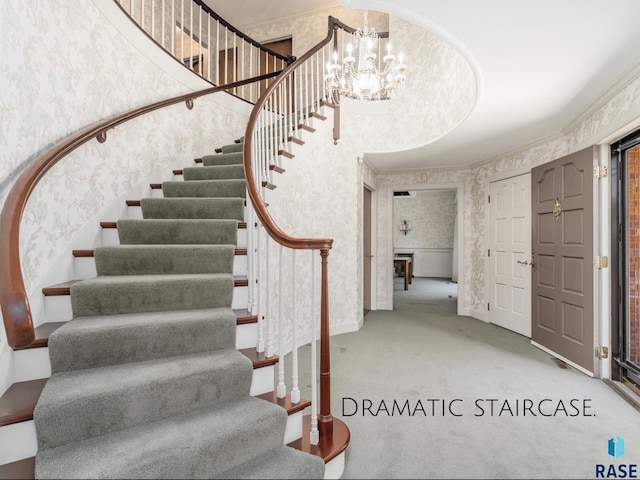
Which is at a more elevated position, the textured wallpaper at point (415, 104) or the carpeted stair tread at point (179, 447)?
the textured wallpaper at point (415, 104)

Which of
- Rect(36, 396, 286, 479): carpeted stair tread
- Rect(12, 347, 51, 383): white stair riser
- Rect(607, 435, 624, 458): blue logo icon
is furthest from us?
Rect(607, 435, 624, 458): blue logo icon

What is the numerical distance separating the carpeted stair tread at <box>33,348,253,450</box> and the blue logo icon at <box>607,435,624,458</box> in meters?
1.99

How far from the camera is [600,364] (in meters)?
2.75

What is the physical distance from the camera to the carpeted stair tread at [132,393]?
1.25 metres

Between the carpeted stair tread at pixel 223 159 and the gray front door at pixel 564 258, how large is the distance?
3.14 meters

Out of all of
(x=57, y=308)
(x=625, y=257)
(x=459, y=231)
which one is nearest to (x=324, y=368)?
(x=57, y=308)

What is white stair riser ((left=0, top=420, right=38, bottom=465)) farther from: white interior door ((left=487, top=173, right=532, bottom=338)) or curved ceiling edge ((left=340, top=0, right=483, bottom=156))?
white interior door ((left=487, top=173, right=532, bottom=338))

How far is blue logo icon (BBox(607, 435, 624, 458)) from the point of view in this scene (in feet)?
5.86

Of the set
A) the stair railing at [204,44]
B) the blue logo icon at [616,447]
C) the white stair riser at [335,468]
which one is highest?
the stair railing at [204,44]

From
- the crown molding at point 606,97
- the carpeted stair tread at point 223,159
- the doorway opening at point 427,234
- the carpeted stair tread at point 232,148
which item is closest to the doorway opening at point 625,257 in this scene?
the crown molding at point 606,97

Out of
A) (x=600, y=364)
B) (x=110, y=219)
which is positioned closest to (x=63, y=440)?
(x=110, y=219)

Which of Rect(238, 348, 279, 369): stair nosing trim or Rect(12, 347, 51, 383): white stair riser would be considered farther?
Rect(238, 348, 279, 369): stair nosing trim

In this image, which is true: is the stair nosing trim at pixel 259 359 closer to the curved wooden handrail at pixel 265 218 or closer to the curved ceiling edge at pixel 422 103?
the curved wooden handrail at pixel 265 218

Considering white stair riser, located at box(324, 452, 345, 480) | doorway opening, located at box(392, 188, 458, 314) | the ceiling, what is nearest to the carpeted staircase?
white stair riser, located at box(324, 452, 345, 480)
